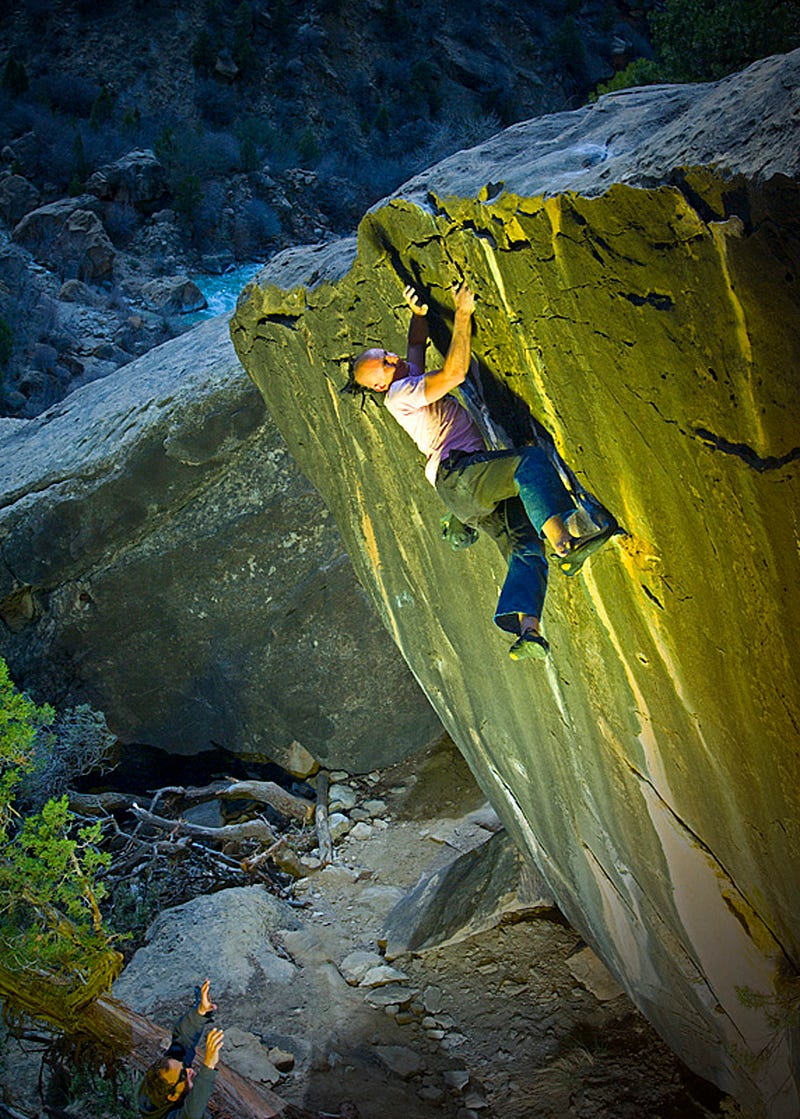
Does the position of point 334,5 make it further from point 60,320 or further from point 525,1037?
point 525,1037

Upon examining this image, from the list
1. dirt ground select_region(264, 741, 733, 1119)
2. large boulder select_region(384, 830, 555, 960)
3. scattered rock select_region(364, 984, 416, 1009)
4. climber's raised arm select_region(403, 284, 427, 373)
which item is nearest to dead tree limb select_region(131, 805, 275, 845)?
dirt ground select_region(264, 741, 733, 1119)

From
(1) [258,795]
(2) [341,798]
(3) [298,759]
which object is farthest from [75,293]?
(2) [341,798]

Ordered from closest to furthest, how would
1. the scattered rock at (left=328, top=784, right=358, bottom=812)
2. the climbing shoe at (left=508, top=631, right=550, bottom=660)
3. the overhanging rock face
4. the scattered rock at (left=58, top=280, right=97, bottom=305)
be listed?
the overhanging rock face → the climbing shoe at (left=508, top=631, right=550, bottom=660) → the scattered rock at (left=328, top=784, right=358, bottom=812) → the scattered rock at (left=58, top=280, right=97, bottom=305)

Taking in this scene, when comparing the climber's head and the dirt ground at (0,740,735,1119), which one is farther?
the dirt ground at (0,740,735,1119)

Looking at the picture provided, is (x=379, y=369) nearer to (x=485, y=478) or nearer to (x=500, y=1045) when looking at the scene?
(x=485, y=478)

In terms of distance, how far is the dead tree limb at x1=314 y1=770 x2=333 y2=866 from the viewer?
866cm

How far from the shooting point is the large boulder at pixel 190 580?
8.57m

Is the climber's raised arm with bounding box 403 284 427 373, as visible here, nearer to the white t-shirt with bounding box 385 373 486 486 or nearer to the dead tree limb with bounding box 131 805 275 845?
the white t-shirt with bounding box 385 373 486 486

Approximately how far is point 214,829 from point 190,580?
2597mm

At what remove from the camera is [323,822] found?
9.10 metres

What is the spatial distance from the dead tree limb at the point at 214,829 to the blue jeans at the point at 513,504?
5959mm

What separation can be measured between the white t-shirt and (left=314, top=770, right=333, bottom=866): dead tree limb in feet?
19.5

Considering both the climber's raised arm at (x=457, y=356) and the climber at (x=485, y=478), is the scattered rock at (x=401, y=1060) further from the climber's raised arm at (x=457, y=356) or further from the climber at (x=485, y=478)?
the climber's raised arm at (x=457, y=356)

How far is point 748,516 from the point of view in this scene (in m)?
2.98
